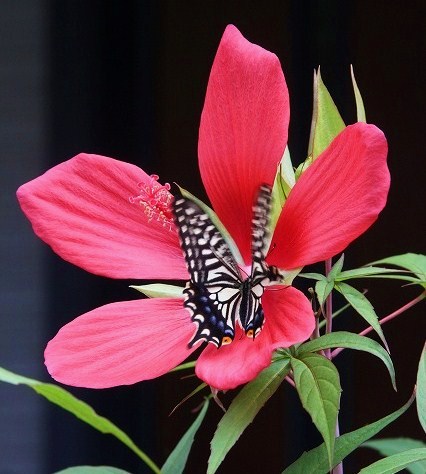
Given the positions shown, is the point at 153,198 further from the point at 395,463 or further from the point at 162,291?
the point at 395,463

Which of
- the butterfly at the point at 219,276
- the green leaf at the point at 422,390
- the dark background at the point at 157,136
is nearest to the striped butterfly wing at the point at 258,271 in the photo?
the butterfly at the point at 219,276

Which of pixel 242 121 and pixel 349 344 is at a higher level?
pixel 242 121

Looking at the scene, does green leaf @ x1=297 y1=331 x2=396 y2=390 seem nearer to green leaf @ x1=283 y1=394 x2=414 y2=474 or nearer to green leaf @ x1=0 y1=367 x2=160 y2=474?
green leaf @ x1=283 y1=394 x2=414 y2=474

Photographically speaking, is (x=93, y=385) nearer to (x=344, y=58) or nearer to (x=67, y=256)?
(x=67, y=256)

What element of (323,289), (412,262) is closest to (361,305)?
(323,289)

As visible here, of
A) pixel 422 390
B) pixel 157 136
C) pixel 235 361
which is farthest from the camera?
pixel 157 136

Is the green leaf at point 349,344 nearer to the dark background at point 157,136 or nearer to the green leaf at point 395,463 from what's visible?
the green leaf at point 395,463

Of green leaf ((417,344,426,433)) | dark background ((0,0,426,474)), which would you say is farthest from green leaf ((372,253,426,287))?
dark background ((0,0,426,474))
